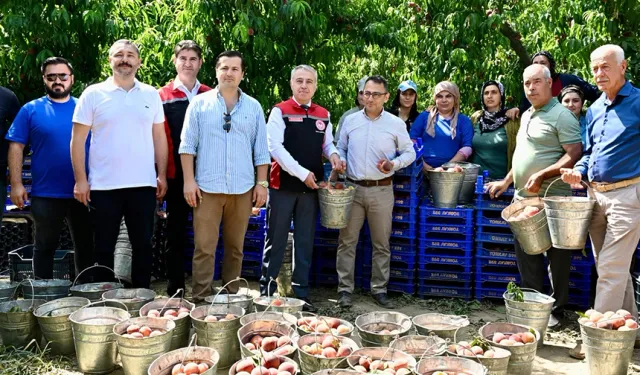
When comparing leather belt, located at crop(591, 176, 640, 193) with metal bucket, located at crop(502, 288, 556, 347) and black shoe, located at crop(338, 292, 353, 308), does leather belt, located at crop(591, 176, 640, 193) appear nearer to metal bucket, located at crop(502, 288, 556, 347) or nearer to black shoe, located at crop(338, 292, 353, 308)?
metal bucket, located at crop(502, 288, 556, 347)

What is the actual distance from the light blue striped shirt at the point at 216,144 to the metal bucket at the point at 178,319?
1.07 meters

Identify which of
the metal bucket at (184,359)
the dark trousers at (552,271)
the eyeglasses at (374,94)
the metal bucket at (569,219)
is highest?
the eyeglasses at (374,94)

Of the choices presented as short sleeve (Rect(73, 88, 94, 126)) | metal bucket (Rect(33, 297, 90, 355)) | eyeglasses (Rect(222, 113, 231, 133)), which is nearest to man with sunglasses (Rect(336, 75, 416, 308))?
eyeglasses (Rect(222, 113, 231, 133))

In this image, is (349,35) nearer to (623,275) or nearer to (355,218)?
(355,218)

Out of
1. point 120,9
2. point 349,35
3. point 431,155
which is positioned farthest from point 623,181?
point 120,9

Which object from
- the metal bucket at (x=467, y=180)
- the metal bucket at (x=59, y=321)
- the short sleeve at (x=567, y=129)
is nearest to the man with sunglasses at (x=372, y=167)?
the metal bucket at (x=467, y=180)

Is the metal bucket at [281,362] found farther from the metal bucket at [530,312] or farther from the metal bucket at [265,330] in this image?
the metal bucket at [530,312]

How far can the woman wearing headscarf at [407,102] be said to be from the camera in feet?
22.1

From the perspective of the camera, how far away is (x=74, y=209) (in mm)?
5430

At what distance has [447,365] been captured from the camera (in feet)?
12.2

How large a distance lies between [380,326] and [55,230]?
2815mm

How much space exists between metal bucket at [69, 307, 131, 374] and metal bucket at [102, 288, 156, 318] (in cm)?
29

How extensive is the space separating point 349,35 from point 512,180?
291cm

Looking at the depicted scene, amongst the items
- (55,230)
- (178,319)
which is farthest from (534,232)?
(55,230)
